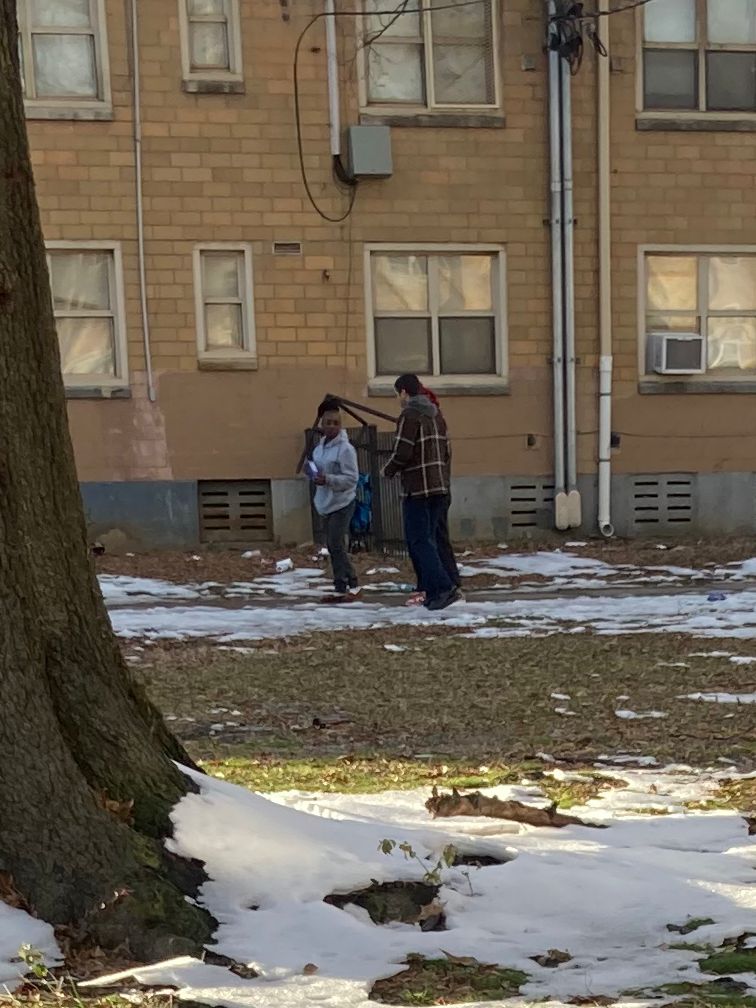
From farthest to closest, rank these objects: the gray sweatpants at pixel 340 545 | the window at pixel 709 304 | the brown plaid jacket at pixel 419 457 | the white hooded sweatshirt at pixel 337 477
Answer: the window at pixel 709 304 → the gray sweatpants at pixel 340 545 → the white hooded sweatshirt at pixel 337 477 → the brown plaid jacket at pixel 419 457

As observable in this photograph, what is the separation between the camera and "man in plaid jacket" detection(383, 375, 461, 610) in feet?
32.7

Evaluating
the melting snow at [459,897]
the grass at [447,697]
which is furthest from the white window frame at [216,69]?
the melting snow at [459,897]

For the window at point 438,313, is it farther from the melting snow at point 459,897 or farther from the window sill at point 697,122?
the melting snow at point 459,897

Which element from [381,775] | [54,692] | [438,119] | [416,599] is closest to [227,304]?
[438,119]

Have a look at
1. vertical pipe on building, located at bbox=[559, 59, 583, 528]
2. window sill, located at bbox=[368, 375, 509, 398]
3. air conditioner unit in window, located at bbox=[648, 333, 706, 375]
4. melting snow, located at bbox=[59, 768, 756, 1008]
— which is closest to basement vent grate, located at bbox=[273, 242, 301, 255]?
window sill, located at bbox=[368, 375, 509, 398]

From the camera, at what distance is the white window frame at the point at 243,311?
586 inches

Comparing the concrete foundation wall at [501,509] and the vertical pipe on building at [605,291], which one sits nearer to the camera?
the concrete foundation wall at [501,509]

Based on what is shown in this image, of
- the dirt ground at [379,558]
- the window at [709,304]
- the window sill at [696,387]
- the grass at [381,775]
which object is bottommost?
the dirt ground at [379,558]

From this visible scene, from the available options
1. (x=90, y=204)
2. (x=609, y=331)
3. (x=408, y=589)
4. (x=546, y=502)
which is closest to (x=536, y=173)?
(x=609, y=331)

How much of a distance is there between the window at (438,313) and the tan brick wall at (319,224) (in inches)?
10.9

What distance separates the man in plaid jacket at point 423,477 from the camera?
9977mm

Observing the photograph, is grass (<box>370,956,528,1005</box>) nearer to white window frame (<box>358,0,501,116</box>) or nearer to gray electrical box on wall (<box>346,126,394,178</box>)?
gray electrical box on wall (<box>346,126,394,178</box>)

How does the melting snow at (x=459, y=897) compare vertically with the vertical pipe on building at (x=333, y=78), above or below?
below

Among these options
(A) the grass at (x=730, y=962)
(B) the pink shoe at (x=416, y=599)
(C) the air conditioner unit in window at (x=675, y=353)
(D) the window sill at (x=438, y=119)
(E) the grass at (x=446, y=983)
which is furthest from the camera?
(C) the air conditioner unit in window at (x=675, y=353)
